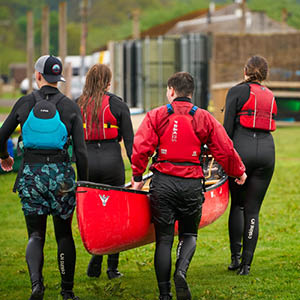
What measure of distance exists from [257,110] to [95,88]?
150 cm

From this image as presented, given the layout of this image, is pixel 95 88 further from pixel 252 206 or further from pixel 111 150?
pixel 252 206

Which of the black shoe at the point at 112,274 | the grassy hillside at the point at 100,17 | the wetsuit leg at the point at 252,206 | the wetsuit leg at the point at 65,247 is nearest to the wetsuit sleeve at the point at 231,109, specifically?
the wetsuit leg at the point at 252,206

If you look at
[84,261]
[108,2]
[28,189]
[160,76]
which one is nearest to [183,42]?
[160,76]

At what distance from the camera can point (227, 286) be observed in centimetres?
676

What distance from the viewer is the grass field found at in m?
6.64

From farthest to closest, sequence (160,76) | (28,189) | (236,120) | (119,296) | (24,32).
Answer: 1. (24,32)
2. (160,76)
3. (236,120)
4. (119,296)
5. (28,189)

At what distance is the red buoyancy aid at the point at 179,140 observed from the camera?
5.95 m

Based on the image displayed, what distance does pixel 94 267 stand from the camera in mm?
7418

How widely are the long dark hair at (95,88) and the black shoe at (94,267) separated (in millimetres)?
1360

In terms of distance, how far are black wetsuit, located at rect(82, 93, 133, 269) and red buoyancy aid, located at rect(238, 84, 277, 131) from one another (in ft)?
3.52

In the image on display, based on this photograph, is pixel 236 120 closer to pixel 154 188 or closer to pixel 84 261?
pixel 154 188

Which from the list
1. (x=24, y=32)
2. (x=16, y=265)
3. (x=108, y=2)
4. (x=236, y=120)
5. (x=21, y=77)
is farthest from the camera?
(x=108, y=2)

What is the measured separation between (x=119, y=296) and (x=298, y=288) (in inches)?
61.7

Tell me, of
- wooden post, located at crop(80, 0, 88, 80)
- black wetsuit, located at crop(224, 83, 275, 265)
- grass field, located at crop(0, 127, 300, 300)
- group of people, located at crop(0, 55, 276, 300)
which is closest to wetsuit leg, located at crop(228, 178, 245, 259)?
black wetsuit, located at crop(224, 83, 275, 265)
